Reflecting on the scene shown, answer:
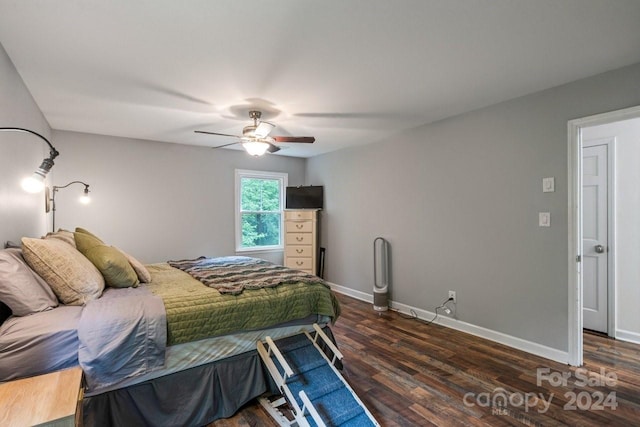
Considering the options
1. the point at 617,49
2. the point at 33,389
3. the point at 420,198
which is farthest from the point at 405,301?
the point at 33,389

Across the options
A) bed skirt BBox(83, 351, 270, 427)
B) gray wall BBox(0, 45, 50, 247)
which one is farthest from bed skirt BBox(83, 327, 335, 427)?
gray wall BBox(0, 45, 50, 247)

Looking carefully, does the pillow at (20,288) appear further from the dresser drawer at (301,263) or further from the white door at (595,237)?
the white door at (595,237)

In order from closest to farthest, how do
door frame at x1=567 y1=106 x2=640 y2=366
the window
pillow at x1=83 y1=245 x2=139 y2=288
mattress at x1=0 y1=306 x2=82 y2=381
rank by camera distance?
mattress at x1=0 y1=306 x2=82 y2=381
pillow at x1=83 y1=245 x2=139 y2=288
door frame at x1=567 y1=106 x2=640 y2=366
the window

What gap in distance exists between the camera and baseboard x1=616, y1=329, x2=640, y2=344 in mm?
3080

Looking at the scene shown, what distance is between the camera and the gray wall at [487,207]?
2652mm

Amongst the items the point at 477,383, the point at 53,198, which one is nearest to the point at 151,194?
the point at 53,198

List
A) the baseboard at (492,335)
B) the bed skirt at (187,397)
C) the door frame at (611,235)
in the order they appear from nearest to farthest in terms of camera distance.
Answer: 1. the bed skirt at (187,397)
2. the baseboard at (492,335)
3. the door frame at (611,235)

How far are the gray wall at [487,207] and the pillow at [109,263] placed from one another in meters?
3.06

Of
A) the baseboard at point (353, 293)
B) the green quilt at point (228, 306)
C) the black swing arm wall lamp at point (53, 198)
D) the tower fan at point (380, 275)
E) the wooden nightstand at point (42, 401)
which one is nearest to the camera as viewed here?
the wooden nightstand at point (42, 401)

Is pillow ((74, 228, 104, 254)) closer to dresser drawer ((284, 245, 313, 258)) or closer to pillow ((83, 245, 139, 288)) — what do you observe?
pillow ((83, 245, 139, 288))

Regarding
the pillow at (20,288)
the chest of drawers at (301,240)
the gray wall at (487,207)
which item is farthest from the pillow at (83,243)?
the gray wall at (487,207)

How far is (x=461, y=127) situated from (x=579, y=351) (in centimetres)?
230

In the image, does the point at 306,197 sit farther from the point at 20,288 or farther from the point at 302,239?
the point at 20,288

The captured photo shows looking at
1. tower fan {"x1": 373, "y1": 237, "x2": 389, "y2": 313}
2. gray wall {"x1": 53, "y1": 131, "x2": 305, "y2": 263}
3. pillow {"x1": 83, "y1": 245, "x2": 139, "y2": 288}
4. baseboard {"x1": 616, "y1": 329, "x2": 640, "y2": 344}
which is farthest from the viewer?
tower fan {"x1": 373, "y1": 237, "x2": 389, "y2": 313}
